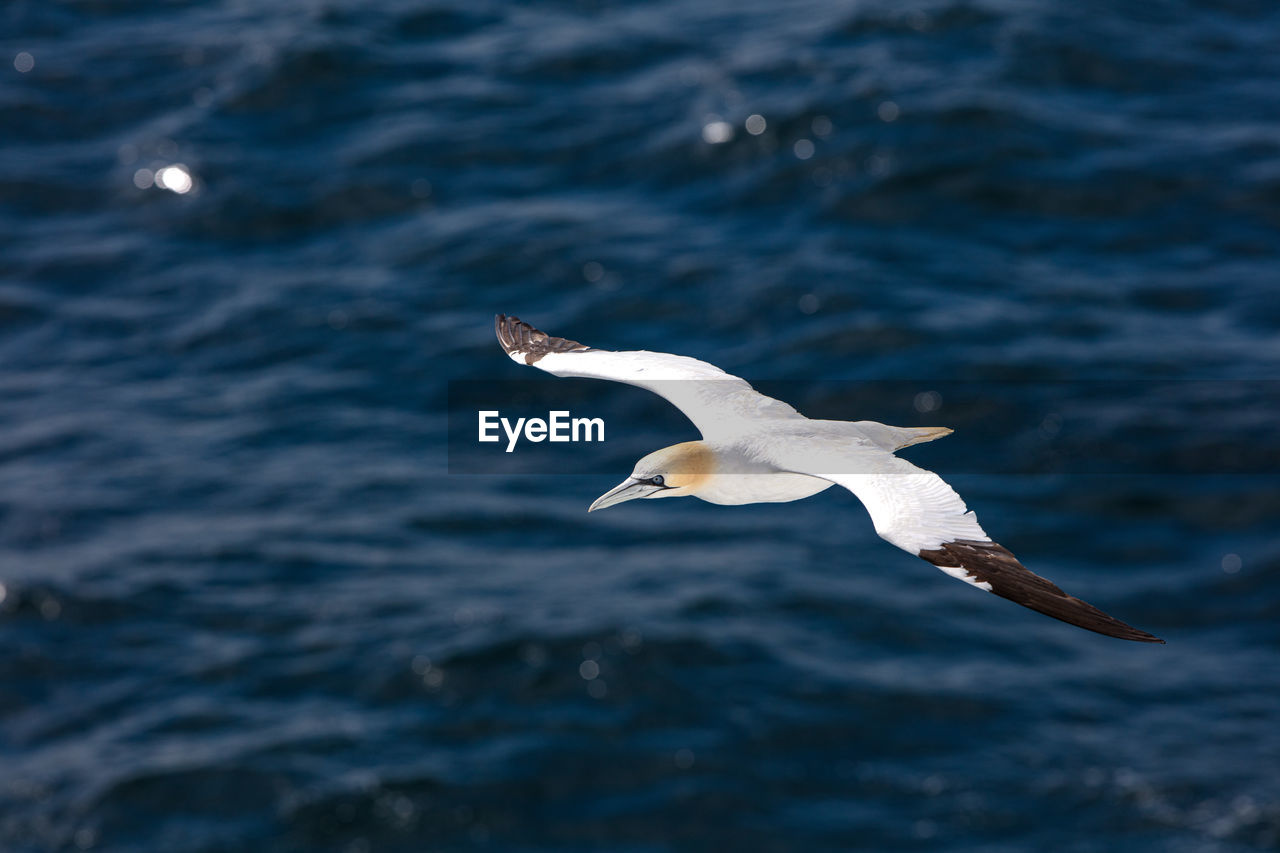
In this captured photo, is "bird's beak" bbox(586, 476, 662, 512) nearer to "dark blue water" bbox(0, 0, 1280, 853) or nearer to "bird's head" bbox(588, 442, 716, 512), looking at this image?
"bird's head" bbox(588, 442, 716, 512)

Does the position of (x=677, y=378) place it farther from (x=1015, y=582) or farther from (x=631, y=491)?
(x=1015, y=582)

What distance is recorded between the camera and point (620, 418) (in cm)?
5194

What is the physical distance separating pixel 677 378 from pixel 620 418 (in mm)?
39528

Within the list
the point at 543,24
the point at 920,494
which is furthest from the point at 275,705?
the point at 920,494

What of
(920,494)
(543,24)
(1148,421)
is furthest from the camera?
(543,24)

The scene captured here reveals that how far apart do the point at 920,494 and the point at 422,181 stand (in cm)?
5432

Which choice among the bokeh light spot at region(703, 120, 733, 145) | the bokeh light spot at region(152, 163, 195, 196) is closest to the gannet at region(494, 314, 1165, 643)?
the bokeh light spot at region(703, 120, 733, 145)

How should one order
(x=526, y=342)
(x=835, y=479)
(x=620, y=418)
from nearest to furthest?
(x=835, y=479) < (x=526, y=342) < (x=620, y=418)

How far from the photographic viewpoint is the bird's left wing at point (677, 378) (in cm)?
1112

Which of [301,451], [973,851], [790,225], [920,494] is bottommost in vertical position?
[973,851]

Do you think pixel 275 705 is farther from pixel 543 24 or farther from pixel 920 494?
pixel 920 494

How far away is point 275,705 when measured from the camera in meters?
47.5

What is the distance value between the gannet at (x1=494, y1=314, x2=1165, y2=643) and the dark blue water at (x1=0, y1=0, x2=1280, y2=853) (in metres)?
34.2

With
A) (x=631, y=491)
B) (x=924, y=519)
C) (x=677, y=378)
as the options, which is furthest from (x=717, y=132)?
(x=924, y=519)
